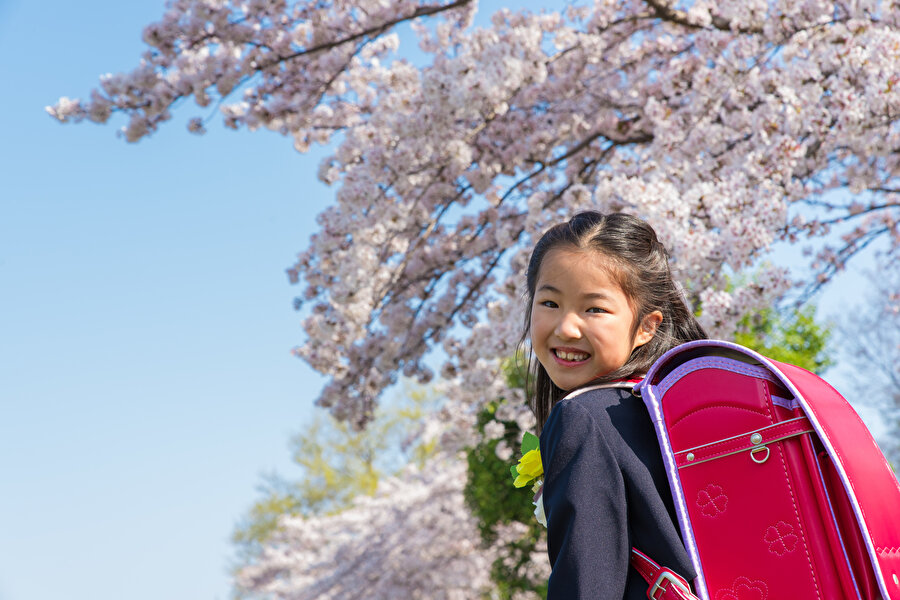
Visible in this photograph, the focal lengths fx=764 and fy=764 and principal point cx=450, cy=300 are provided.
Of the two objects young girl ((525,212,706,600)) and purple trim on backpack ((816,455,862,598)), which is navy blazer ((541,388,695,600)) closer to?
young girl ((525,212,706,600))

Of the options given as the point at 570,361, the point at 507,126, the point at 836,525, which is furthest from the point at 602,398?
the point at 507,126

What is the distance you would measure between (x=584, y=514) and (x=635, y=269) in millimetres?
511

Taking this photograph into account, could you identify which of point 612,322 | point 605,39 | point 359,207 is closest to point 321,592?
point 359,207

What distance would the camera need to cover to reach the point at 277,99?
5.49 metres

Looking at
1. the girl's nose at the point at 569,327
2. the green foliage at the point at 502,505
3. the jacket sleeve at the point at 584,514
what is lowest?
the jacket sleeve at the point at 584,514

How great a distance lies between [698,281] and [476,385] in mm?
1994

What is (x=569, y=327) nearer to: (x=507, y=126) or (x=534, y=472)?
(x=534, y=472)

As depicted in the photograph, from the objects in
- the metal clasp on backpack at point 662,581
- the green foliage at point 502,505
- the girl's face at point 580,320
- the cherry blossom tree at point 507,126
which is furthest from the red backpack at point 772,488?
the green foliage at point 502,505

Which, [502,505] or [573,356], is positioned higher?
[502,505]

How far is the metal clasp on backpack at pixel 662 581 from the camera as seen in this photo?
3.62 feet

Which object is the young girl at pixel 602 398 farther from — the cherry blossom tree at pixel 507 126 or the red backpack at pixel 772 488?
the cherry blossom tree at pixel 507 126

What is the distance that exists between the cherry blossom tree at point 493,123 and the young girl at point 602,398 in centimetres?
195

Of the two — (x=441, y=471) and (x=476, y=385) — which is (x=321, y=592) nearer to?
(x=441, y=471)

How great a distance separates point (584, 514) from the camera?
1.12 meters
